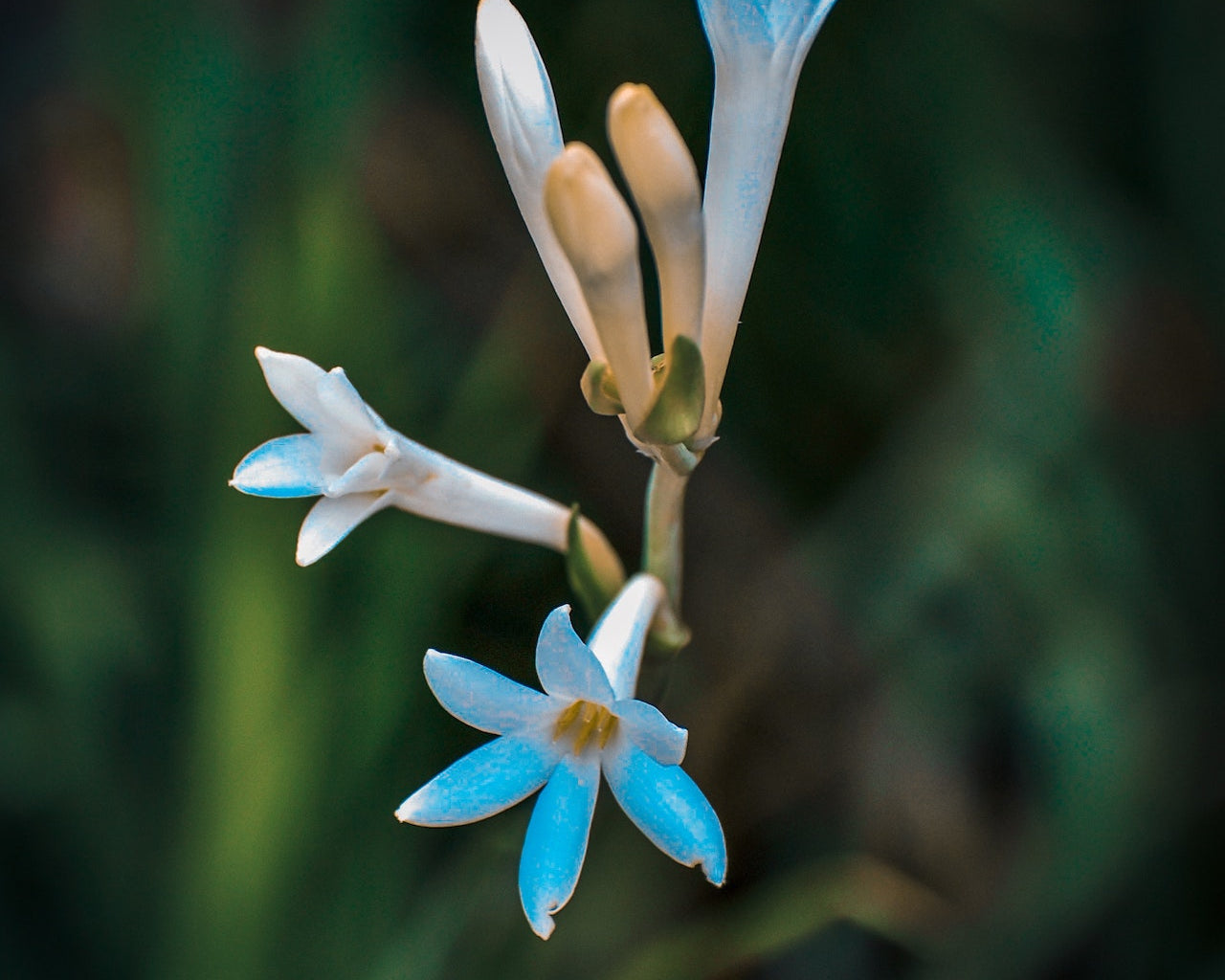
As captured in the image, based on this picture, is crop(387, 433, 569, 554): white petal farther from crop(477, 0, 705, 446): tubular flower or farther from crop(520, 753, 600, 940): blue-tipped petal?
crop(520, 753, 600, 940): blue-tipped petal

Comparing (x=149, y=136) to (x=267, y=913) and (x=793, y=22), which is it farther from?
(x=793, y=22)

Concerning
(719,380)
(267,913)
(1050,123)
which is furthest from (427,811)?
(1050,123)

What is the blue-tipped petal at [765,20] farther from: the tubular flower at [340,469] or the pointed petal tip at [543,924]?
the pointed petal tip at [543,924]

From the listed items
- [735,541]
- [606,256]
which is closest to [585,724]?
[606,256]

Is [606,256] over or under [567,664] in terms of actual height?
over

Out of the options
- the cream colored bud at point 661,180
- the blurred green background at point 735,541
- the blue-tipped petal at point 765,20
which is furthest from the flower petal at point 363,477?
the blurred green background at point 735,541

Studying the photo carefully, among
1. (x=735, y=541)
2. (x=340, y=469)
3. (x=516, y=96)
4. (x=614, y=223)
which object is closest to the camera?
(x=614, y=223)

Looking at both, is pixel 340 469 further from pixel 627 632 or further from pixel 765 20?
pixel 765 20

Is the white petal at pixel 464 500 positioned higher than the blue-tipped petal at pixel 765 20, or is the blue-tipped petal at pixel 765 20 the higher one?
the blue-tipped petal at pixel 765 20
